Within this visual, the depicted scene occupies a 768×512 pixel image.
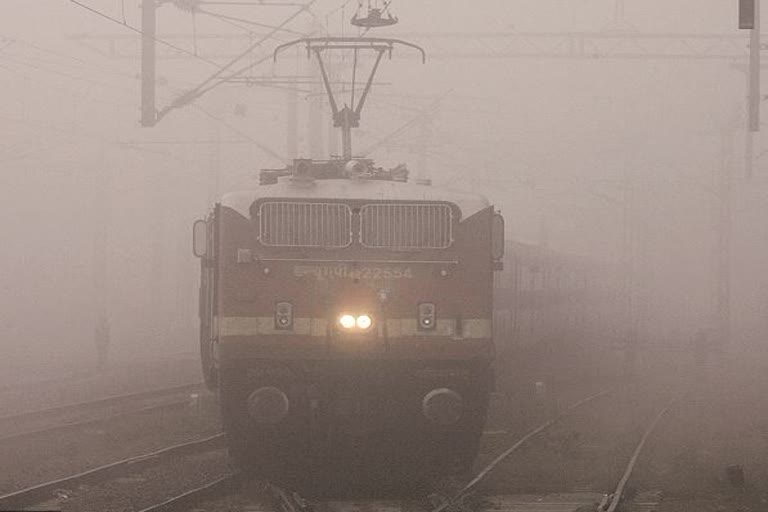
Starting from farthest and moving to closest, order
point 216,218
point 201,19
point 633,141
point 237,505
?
point 201,19 → point 633,141 → point 216,218 → point 237,505

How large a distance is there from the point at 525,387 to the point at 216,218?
13292 millimetres

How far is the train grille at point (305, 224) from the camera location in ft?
43.4

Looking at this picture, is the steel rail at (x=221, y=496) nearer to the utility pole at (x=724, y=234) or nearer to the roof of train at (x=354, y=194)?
the roof of train at (x=354, y=194)

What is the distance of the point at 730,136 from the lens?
42.7 m

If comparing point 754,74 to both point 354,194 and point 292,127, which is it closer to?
point 354,194

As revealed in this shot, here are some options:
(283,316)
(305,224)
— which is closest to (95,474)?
(283,316)

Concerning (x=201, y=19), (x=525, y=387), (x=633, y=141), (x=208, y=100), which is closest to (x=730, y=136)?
(x=633, y=141)

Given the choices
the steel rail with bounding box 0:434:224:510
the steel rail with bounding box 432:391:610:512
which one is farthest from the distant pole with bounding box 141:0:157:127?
the steel rail with bounding box 432:391:610:512

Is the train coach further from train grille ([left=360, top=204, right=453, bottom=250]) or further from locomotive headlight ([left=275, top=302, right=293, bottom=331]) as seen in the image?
locomotive headlight ([left=275, top=302, right=293, bottom=331])

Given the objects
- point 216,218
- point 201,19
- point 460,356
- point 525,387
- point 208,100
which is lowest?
point 525,387

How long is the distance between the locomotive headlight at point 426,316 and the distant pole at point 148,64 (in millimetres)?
10737

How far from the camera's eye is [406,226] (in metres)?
13.4

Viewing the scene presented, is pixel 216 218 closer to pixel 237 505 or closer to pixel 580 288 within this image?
pixel 237 505

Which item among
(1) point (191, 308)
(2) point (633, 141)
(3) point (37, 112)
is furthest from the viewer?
(3) point (37, 112)
